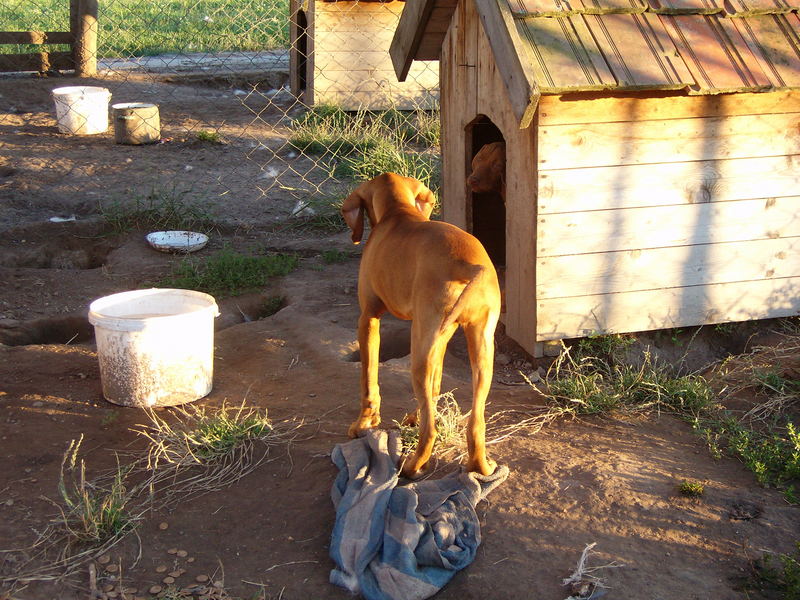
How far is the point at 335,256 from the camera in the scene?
6.53 meters

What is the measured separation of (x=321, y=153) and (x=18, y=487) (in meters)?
5.94

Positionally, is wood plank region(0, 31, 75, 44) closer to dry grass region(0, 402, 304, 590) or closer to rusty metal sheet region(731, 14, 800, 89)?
dry grass region(0, 402, 304, 590)

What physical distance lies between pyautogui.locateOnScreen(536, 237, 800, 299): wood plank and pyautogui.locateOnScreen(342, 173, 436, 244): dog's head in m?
0.81

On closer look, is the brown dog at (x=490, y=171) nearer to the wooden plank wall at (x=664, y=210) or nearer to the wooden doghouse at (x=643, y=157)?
the wooden doghouse at (x=643, y=157)

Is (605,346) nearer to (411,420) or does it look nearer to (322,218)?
(411,420)

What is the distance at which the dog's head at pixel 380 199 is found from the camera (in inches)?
153

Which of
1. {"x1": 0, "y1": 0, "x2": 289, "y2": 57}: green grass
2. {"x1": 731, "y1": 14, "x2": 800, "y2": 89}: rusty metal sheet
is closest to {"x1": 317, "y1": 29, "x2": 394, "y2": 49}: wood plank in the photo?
{"x1": 0, "y1": 0, "x2": 289, "y2": 57}: green grass

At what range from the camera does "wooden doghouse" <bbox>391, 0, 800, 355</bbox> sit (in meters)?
4.12

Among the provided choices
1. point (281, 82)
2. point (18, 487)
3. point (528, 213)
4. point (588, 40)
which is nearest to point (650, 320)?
point (528, 213)

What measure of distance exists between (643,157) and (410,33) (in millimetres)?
1818

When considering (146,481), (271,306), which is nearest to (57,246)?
(271,306)

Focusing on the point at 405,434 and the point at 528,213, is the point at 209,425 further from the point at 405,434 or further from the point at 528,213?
the point at 528,213

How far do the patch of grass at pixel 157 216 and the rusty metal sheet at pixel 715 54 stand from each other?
13.9 ft

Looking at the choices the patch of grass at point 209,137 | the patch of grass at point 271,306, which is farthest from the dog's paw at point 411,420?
the patch of grass at point 209,137
